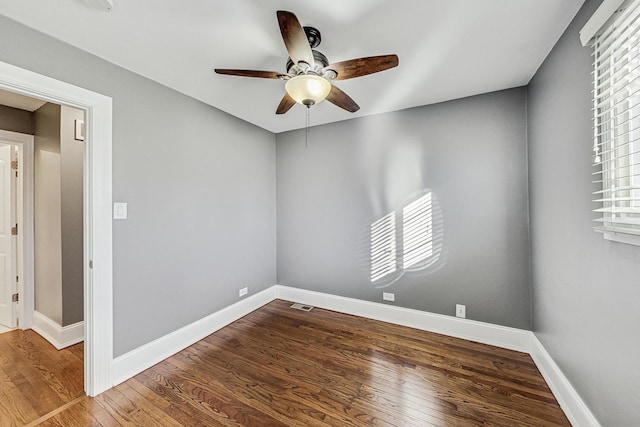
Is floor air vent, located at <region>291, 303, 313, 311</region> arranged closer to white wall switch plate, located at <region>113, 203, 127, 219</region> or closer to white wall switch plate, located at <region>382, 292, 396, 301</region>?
white wall switch plate, located at <region>382, 292, 396, 301</region>

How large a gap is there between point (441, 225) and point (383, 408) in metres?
1.74

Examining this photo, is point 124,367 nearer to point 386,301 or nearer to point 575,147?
point 386,301

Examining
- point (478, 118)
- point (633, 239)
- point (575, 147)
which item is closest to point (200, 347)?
point (633, 239)

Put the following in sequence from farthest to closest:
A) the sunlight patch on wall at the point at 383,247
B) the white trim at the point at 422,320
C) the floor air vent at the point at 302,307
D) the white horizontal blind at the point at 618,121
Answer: the floor air vent at the point at 302,307 → the sunlight patch on wall at the point at 383,247 → the white trim at the point at 422,320 → the white horizontal blind at the point at 618,121

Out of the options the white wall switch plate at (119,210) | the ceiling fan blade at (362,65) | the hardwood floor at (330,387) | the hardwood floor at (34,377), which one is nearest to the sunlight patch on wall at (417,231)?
the hardwood floor at (330,387)

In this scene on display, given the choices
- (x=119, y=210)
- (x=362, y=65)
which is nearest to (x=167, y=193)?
(x=119, y=210)

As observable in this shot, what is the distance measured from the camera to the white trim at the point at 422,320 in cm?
234

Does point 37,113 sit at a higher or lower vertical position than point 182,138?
higher

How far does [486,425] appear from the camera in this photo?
1.53 metres

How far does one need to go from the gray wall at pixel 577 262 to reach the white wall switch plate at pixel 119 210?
3.06m

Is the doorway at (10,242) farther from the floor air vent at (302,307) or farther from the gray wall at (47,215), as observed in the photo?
the floor air vent at (302,307)

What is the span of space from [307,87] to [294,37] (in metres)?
0.27

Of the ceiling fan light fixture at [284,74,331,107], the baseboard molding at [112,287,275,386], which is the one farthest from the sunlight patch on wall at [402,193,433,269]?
the baseboard molding at [112,287,275,386]

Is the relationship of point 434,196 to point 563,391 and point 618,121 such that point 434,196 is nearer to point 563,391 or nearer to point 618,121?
point 618,121
